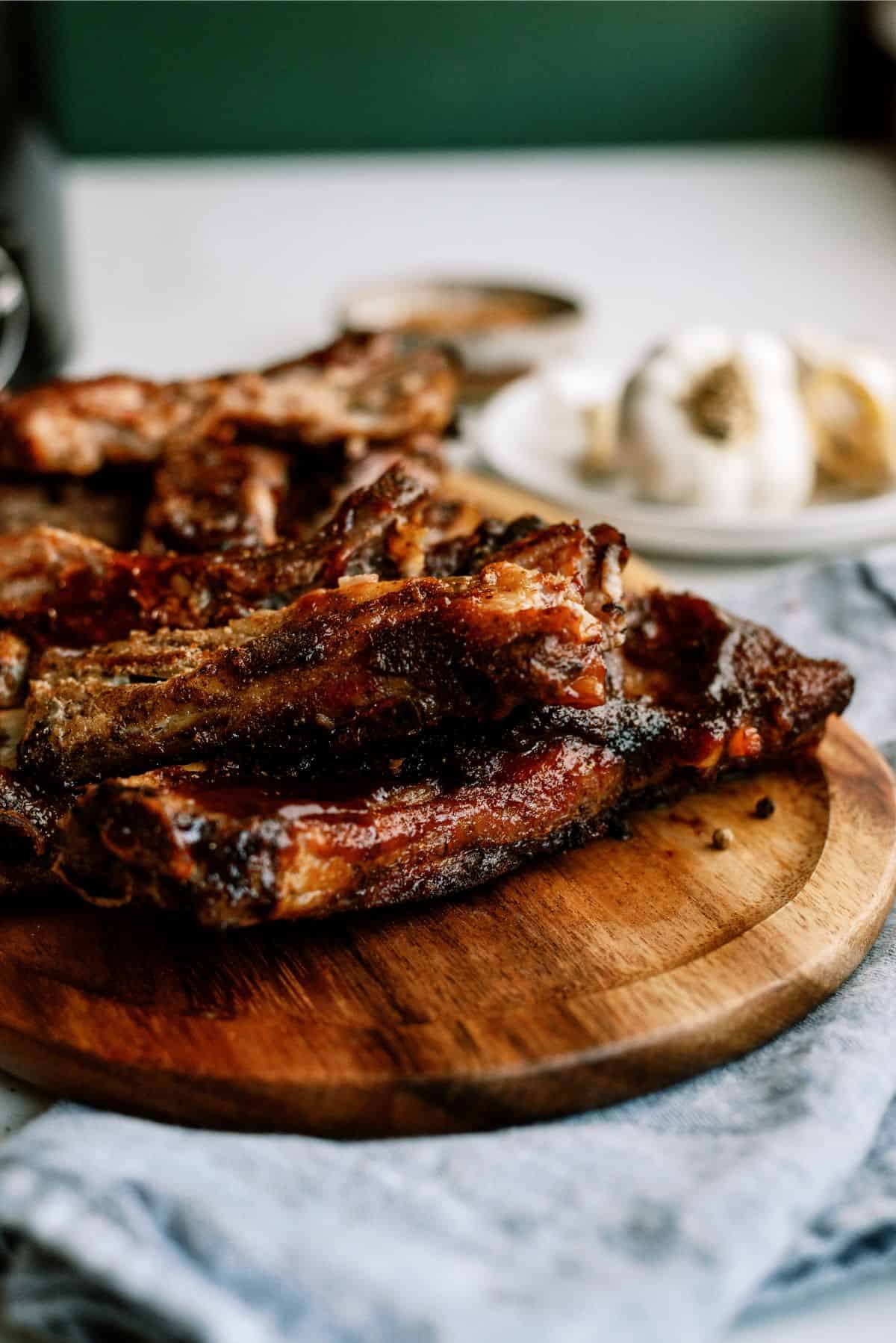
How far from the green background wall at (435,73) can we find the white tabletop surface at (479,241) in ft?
0.78

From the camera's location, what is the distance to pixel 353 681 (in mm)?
1865

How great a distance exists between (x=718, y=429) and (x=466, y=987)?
73.2 inches

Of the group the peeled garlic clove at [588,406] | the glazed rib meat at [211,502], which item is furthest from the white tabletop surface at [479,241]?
the glazed rib meat at [211,502]

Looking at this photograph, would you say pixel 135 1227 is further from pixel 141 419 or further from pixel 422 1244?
pixel 141 419

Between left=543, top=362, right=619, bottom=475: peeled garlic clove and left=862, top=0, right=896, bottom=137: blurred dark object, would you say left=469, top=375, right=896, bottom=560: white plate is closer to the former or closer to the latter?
left=543, top=362, right=619, bottom=475: peeled garlic clove

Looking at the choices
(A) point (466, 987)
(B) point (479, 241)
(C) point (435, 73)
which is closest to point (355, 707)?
(A) point (466, 987)

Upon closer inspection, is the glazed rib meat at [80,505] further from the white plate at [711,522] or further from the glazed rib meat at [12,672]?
the white plate at [711,522]

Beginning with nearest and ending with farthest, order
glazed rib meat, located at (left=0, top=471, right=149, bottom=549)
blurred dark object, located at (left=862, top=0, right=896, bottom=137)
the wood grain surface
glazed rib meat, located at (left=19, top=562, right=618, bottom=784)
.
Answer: the wood grain surface, glazed rib meat, located at (left=19, top=562, right=618, bottom=784), glazed rib meat, located at (left=0, top=471, right=149, bottom=549), blurred dark object, located at (left=862, top=0, right=896, bottom=137)

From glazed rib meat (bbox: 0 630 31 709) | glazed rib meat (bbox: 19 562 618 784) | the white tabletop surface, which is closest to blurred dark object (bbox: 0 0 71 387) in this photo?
the white tabletop surface

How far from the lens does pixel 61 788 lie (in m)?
1.91

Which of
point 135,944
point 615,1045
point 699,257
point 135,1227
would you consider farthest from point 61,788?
point 699,257

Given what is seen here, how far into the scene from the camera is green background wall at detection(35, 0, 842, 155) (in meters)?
7.72

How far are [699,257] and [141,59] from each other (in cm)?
334

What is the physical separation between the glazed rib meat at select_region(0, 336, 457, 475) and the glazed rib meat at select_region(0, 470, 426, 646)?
678 mm
